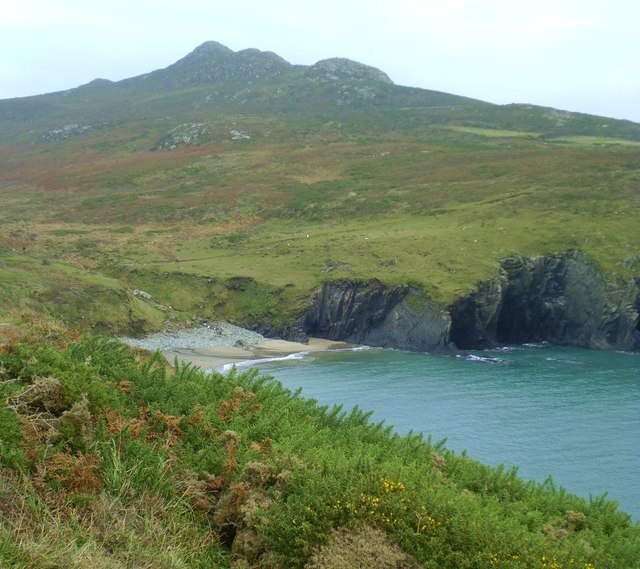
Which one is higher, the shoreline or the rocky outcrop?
the rocky outcrop

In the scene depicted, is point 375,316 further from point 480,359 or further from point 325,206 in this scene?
point 325,206

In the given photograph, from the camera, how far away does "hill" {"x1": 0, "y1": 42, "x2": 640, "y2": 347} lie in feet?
219

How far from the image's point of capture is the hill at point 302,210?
66.6 meters

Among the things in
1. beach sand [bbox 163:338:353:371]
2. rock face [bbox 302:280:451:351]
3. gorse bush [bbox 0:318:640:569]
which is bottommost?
beach sand [bbox 163:338:353:371]

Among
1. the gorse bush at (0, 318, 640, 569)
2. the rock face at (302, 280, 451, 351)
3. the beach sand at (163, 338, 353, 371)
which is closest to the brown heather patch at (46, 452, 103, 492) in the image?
the gorse bush at (0, 318, 640, 569)

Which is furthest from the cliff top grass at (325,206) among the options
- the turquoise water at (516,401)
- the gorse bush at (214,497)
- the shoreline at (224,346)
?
the gorse bush at (214,497)

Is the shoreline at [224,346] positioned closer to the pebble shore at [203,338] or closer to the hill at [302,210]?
the pebble shore at [203,338]

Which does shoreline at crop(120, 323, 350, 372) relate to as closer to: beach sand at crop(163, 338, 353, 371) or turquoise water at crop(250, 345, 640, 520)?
beach sand at crop(163, 338, 353, 371)

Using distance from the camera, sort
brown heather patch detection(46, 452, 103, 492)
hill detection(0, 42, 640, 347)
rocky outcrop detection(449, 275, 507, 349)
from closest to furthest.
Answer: brown heather patch detection(46, 452, 103, 492) < rocky outcrop detection(449, 275, 507, 349) < hill detection(0, 42, 640, 347)

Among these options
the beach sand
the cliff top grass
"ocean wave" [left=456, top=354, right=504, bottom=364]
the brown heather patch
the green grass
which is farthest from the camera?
the cliff top grass

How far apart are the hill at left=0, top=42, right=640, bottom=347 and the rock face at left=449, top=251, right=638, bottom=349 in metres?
0.29

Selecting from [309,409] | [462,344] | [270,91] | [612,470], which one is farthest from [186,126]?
[309,409]

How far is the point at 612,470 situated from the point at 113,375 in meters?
27.1

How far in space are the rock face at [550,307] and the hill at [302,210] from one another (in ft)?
0.95
